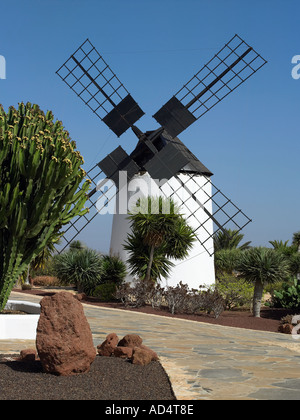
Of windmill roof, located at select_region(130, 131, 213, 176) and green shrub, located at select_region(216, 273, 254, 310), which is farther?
windmill roof, located at select_region(130, 131, 213, 176)

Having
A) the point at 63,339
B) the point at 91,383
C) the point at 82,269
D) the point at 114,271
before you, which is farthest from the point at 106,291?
the point at 91,383

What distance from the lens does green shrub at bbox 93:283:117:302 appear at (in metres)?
19.9

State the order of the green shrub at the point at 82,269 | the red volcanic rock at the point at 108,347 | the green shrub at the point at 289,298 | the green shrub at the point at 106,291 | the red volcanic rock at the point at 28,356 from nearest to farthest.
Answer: the red volcanic rock at the point at 28,356 < the red volcanic rock at the point at 108,347 < the green shrub at the point at 289,298 < the green shrub at the point at 106,291 < the green shrub at the point at 82,269

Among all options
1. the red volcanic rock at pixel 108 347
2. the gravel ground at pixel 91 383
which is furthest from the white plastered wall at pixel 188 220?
the gravel ground at pixel 91 383

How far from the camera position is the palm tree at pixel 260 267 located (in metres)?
16.7

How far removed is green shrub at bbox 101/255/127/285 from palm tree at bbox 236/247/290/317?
5.93 metres

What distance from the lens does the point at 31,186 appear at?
955cm

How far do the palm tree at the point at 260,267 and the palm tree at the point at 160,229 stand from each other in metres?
2.57

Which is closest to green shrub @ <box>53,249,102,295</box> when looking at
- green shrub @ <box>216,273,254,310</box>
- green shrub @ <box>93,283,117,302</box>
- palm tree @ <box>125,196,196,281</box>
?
green shrub @ <box>93,283,117,302</box>

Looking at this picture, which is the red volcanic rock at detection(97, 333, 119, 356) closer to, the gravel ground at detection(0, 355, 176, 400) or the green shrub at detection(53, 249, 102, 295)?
the gravel ground at detection(0, 355, 176, 400)

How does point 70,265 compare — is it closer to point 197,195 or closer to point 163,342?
point 197,195

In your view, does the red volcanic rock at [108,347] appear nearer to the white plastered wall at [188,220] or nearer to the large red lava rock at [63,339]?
the large red lava rock at [63,339]

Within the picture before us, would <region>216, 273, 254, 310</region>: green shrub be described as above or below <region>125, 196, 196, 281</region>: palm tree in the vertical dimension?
below

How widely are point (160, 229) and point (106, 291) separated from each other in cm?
378
